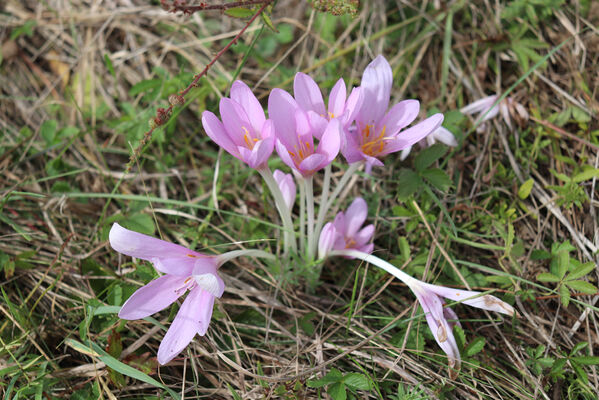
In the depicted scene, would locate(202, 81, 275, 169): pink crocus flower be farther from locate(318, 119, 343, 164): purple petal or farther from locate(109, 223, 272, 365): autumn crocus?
locate(109, 223, 272, 365): autumn crocus

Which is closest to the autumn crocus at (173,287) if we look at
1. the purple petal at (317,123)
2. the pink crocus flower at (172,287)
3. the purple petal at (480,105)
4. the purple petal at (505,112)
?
the pink crocus flower at (172,287)

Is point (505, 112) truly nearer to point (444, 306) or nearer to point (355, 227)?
point (355, 227)

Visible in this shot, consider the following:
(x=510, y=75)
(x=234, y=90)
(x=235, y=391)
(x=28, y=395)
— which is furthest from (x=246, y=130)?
(x=510, y=75)

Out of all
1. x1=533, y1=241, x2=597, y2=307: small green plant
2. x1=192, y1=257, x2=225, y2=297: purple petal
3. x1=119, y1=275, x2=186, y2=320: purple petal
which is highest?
x1=192, y1=257, x2=225, y2=297: purple petal

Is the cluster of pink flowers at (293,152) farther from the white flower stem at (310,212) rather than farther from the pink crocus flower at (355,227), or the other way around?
the pink crocus flower at (355,227)

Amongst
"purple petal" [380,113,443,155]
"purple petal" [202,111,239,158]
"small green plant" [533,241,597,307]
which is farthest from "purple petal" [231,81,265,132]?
"small green plant" [533,241,597,307]

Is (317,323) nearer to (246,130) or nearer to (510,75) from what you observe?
(246,130)

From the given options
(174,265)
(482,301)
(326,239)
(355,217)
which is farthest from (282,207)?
(482,301)
